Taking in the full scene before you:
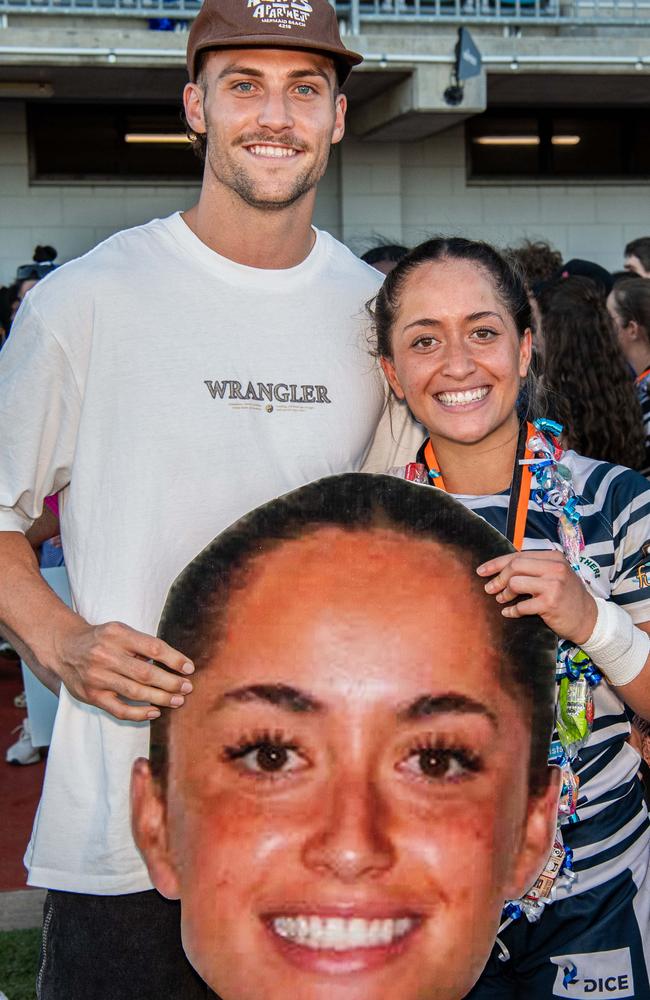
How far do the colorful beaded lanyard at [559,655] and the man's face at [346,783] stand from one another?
0.28 metres

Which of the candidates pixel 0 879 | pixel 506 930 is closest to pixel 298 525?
pixel 506 930

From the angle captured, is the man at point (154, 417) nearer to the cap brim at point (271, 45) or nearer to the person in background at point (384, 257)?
the cap brim at point (271, 45)

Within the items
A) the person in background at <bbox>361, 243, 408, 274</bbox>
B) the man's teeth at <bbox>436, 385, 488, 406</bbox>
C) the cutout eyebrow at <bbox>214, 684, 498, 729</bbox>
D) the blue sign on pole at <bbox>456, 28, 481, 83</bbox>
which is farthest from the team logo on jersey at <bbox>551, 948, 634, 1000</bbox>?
the blue sign on pole at <bbox>456, 28, 481, 83</bbox>

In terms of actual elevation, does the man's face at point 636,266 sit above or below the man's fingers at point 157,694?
above

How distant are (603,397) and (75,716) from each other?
2232 millimetres

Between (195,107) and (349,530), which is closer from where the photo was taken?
(349,530)

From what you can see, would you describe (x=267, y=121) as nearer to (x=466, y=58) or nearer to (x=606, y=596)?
(x=606, y=596)

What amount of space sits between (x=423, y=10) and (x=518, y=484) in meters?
9.82

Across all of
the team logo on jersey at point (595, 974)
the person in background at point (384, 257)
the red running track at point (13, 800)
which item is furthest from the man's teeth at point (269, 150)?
the red running track at point (13, 800)

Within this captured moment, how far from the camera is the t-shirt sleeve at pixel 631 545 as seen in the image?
176 cm

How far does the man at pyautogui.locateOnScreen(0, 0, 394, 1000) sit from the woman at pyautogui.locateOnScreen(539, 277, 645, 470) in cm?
165

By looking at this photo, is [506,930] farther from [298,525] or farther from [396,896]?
[298,525]

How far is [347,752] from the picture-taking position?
4.48 ft

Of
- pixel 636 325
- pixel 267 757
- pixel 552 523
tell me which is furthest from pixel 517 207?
pixel 267 757
